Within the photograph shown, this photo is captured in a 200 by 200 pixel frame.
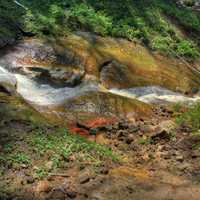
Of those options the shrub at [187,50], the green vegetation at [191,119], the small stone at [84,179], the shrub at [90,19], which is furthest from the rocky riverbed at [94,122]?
the shrub at [187,50]

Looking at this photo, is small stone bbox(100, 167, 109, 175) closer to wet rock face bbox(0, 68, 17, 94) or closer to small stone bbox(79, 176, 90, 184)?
small stone bbox(79, 176, 90, 184)

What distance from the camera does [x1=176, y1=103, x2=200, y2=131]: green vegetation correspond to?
12.7 m

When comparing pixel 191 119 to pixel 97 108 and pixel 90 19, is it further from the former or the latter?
pixel 90 19

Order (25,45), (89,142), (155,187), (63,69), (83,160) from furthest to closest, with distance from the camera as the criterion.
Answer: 1. (25,45)
2. (63,69)
3. (89,142)
4. (83,160)
5. (155,187)

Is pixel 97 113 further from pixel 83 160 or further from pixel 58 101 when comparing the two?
Result: pixel 83 160

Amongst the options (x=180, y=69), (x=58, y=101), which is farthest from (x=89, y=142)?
(x=180, y=69)

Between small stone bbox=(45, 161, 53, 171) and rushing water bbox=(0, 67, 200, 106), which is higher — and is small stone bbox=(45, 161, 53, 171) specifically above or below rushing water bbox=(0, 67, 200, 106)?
above

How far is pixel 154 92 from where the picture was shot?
51.6ft

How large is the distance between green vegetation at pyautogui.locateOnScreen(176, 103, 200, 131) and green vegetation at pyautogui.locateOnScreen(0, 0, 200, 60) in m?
6.20

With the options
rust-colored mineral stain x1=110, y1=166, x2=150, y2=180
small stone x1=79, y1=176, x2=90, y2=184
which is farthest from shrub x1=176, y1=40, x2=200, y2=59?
small stone x1=79, y1=176, x2=90, y2=184

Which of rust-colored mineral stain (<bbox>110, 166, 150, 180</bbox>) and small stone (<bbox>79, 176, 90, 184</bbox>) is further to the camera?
rust-colored mineral stain (<bbox>110, 166, 150, 180</bbox>)

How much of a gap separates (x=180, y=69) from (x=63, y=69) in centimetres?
537

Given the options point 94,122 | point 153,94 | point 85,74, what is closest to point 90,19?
point 85,74

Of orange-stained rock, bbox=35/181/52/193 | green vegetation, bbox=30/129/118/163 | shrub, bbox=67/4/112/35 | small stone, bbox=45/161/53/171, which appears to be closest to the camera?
orange-stained rock, bbox=35/181/52/193
